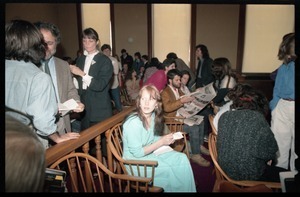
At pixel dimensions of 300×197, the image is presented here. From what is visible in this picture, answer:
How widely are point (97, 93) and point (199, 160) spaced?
1.57m

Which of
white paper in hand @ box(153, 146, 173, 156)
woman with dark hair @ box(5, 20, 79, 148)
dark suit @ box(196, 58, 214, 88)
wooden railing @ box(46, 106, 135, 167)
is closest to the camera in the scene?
woman with dark hair @ box(5, 20, 79, 148)

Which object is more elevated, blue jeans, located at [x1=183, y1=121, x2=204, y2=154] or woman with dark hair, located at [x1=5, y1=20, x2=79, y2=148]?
woman with dark hair, located at [x1=5, y1=20, x2=79, y2=148]

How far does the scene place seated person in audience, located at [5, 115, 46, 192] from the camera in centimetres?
59

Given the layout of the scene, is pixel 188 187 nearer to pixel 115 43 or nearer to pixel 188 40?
pixel 188 40

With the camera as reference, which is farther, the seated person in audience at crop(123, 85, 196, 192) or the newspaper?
the newspaper

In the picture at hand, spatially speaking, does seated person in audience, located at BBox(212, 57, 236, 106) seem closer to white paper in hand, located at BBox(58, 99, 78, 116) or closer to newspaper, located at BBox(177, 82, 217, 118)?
newspaper, located at BBox(177, 82, 217, 118)

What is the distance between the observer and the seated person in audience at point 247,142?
1.60m

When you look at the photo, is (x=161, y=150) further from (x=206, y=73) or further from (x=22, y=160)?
(x=206, y=73)

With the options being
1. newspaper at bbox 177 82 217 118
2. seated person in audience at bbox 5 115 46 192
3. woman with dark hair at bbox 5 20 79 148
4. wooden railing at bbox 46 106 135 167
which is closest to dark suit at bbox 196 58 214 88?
newspaper at bbox 177 82 217 118

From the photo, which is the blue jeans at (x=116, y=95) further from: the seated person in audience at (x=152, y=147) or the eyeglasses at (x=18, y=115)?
the eyeglasses at (x=18, y=115)

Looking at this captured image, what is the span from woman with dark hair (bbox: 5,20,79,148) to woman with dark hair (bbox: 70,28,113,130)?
100 centimetres

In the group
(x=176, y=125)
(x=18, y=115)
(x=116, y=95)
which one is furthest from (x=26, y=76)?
(x=116, y=95)

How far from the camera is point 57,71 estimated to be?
1.81 metres

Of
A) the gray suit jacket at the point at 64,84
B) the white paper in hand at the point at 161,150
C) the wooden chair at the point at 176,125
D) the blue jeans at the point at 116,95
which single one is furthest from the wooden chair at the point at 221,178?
the blue jeans at the point at 116,95
